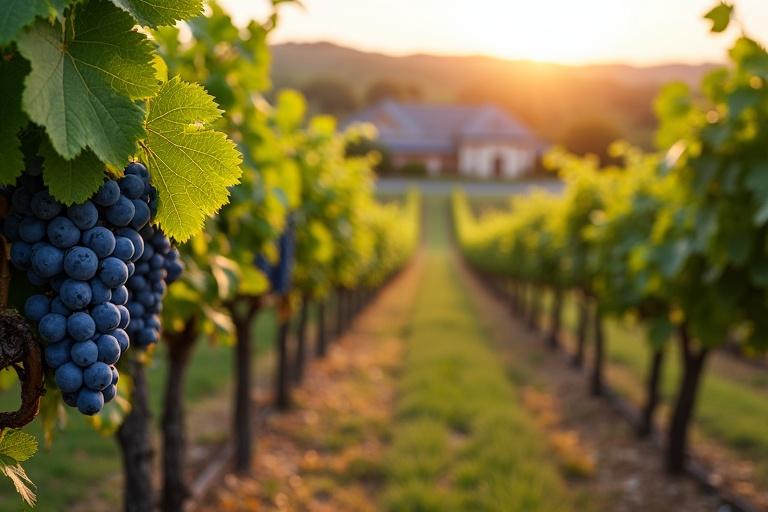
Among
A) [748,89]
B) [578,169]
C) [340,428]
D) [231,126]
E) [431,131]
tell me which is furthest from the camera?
[431,131]

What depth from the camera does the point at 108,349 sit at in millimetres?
1312

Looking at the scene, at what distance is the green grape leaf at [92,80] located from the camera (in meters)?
1.10

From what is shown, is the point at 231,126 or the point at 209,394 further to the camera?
the point at 209,394

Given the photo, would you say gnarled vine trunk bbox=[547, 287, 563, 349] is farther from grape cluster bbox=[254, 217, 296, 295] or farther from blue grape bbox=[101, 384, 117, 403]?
blue grape bbox=[101, 384, 117, 403]

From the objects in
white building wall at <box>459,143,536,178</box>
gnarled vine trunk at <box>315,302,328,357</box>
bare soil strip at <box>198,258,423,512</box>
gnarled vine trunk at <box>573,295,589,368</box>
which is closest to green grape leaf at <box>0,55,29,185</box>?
bare soil strip at <box>198,258,423,512</box>

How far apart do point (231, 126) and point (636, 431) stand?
298 inches

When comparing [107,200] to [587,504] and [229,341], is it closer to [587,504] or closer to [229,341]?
[229,341]

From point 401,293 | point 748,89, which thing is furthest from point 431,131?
point 748,89

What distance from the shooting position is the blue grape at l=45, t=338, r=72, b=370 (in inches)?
50.8

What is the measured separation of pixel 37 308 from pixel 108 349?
0.51ft

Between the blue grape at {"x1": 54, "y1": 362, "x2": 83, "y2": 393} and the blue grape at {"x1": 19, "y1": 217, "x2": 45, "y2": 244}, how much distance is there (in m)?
0.24

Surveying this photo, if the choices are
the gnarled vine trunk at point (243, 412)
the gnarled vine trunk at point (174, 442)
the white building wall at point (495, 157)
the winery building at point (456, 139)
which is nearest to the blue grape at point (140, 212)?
the gnarled vine trunk at point (174, 442)

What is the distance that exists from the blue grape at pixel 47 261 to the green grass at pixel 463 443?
560cm

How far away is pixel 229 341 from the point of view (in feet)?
11.9
